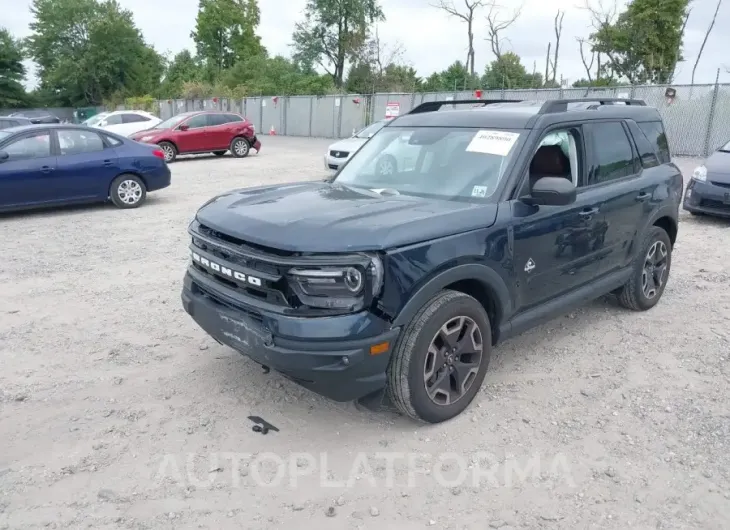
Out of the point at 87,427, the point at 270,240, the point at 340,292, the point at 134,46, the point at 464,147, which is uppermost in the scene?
the point at 134,46

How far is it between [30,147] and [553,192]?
8.57 meters

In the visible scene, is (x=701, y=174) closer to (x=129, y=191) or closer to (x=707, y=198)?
(x=707, y=198)

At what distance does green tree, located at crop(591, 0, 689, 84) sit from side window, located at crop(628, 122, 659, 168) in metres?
35.7

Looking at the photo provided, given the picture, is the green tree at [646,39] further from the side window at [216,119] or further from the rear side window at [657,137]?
the rear side window at [657,137]

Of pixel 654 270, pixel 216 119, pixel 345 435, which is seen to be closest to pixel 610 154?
pixel 654 270

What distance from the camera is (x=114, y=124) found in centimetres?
2303

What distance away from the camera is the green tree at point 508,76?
1703 inches

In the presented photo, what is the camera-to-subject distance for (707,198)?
9258mm

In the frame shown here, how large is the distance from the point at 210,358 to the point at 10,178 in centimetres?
647

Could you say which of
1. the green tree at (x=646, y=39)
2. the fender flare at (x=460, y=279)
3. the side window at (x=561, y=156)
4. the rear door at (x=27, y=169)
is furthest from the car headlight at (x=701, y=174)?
the green tree at (x=646, y=39)

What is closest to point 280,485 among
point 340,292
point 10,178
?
point 340,292

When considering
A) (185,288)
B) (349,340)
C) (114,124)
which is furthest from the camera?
(114,124)

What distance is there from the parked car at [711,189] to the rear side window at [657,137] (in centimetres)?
412

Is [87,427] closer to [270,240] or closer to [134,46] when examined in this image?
[270,240]
